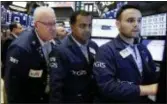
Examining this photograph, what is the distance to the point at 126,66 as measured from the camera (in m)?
1.63

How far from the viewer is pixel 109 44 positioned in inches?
65.8

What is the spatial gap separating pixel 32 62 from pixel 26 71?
0.26ft

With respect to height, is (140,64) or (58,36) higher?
(58,36)

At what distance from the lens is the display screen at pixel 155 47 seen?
171 cm

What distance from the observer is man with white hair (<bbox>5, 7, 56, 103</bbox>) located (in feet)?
6.41

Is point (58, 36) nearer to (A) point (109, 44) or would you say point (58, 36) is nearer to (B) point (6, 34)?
→ (B) point (6, 34)

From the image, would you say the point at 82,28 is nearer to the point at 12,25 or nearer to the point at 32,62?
the point at 32,62

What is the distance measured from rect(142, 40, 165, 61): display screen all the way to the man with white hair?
693 mm

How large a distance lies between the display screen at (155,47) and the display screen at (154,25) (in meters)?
0.05

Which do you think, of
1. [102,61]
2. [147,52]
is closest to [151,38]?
[147,52]

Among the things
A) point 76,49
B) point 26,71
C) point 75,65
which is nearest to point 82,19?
point 76,49

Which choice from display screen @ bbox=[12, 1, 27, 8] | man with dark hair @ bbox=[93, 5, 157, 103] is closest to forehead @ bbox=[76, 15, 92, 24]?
man with dark hair @ bbox=[93, 5, 157, 103]

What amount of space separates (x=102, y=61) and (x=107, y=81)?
12 centimetres

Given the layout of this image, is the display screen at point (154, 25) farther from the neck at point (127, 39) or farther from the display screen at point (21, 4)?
the display screen at point (21, 4)
